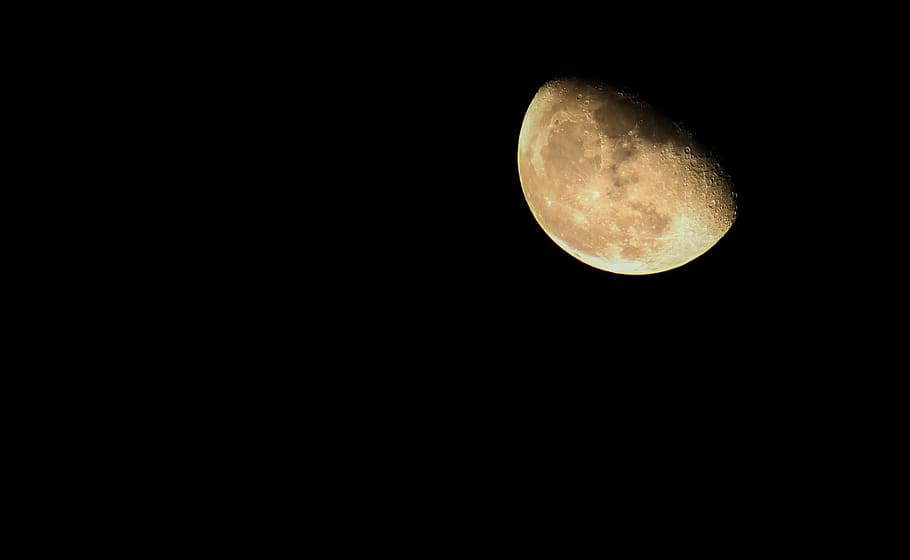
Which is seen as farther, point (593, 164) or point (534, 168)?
point (534, 168)

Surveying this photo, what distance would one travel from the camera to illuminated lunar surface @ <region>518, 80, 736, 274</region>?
2045 millimetres

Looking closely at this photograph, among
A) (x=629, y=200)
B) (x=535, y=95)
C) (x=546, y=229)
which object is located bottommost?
(x=629, y=200)

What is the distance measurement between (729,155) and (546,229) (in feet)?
2.90

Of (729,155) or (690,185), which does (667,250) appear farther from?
(729,155)

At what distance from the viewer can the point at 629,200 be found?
6.89 ft

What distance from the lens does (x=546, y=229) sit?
2.57 metres

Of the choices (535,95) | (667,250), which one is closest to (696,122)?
(667,250)

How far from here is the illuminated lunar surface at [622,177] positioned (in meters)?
2.04

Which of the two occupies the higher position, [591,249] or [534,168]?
[534,168]

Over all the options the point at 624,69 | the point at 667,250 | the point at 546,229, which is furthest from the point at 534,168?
the point at 667,250

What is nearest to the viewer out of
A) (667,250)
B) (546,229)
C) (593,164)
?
(593,164)

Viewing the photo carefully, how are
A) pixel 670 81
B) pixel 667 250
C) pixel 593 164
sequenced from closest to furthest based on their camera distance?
pixel 670 81 → pixel 593 164 → pixel 667 250

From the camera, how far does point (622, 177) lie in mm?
2059

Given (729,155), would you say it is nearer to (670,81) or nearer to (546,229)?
(670,81)
